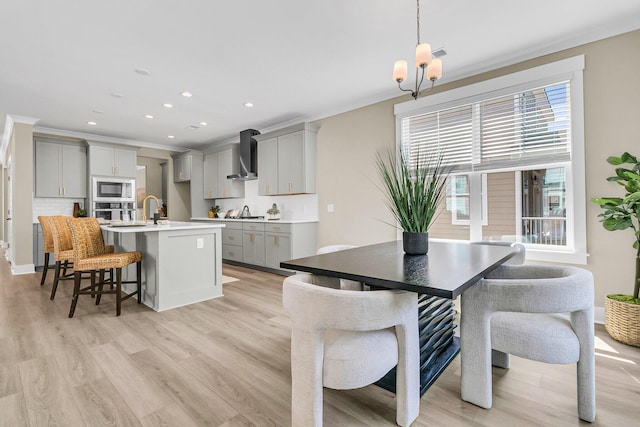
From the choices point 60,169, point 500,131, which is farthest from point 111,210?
point 500,131

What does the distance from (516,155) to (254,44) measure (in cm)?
285

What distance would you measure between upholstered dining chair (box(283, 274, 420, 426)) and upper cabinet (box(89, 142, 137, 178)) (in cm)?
614

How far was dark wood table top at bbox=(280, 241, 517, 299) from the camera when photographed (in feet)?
3.86

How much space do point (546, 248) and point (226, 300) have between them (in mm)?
3426

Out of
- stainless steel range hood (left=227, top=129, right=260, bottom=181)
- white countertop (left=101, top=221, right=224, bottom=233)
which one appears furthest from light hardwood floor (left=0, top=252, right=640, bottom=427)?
stainless steel range hood (left=227, top=129, right=260, bottom=181)

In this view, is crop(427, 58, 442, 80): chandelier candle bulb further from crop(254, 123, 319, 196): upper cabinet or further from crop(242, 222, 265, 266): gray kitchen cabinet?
crop(242, 222, 265, 266): gray kitchen cabinet

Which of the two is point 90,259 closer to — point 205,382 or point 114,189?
point 205,382

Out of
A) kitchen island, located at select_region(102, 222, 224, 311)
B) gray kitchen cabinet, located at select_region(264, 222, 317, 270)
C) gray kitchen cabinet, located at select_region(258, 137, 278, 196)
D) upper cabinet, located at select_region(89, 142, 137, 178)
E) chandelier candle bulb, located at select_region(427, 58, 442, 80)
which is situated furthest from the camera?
upper cabinet, located at select_region(89, 142, 137, 178)

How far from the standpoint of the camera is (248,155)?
19.0 feet

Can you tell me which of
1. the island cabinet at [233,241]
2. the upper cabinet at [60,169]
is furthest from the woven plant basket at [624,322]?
the upper cabinet at [60,169]

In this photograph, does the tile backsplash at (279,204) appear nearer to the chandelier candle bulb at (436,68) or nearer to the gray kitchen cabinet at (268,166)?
the gray kitchen cabinet at (268,166)

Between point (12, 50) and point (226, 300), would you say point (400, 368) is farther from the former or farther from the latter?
point (12, 50)

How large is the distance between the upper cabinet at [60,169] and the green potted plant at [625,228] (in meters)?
7.54

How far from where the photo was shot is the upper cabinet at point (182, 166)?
→ 683cm
